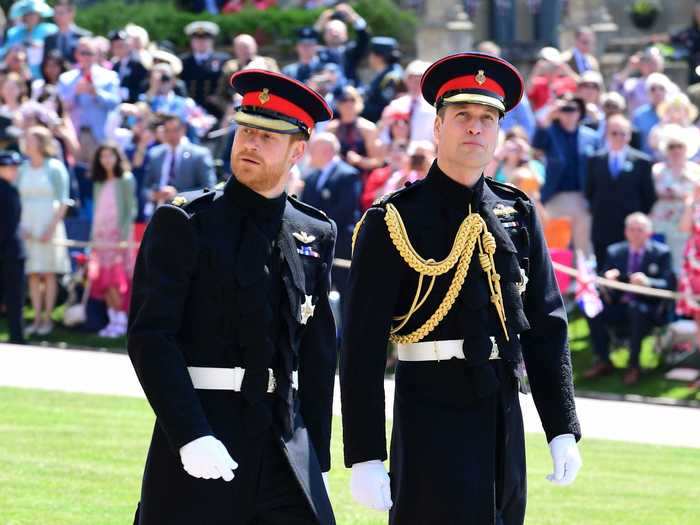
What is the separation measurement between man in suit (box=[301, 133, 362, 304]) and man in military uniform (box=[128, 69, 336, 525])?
8766 mm

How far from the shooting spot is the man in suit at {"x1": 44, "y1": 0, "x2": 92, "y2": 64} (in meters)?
20.3

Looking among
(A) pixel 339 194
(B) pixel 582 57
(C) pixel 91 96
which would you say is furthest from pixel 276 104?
(B) pixel 582 57

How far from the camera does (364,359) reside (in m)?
5.92

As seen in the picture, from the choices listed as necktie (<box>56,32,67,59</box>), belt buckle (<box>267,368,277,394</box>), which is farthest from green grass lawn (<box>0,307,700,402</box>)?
belt buckle (<box>267,368,277,394</box>)

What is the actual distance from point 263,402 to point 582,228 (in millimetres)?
10099

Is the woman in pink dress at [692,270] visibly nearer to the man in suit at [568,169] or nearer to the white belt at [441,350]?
the man in suit at [568,169]

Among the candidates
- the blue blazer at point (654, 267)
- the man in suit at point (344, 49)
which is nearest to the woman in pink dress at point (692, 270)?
the blue blazer at point (654, 267)

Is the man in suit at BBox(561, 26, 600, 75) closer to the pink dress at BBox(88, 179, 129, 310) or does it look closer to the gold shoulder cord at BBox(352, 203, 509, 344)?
the pink dress at BBox(88, 179, 129, 310)

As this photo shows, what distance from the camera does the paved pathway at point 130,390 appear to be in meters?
12.1

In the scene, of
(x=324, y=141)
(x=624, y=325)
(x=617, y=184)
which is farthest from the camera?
(x=324, y=141)

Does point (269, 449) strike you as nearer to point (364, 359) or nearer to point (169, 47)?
point (364, 359)

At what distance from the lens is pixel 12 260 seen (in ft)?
52.6

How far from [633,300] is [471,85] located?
8.24m

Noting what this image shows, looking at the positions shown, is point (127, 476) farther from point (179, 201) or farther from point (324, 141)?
point (324, 141)
